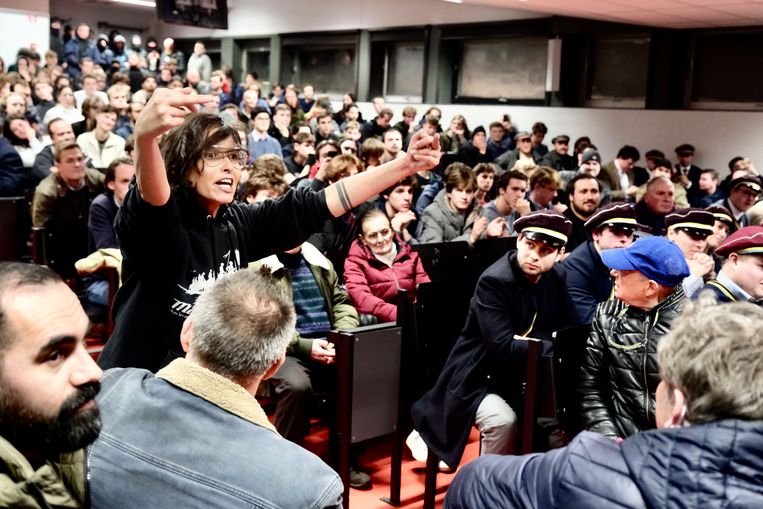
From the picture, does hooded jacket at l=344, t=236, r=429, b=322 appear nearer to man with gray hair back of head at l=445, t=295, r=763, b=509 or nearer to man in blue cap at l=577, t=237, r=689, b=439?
man in blue cap at l=577, t=237, r=689, b=439

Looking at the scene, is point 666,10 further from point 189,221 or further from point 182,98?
point 182,98

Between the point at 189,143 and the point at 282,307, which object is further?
the point at 189,143

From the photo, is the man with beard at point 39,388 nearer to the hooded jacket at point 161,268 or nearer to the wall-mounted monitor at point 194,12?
the hooded jacket at point 161,268

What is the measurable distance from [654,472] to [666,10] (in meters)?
8.20

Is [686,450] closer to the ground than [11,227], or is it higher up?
higher up

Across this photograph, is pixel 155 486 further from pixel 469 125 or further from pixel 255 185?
pixel 469 125

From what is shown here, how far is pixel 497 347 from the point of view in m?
3.12

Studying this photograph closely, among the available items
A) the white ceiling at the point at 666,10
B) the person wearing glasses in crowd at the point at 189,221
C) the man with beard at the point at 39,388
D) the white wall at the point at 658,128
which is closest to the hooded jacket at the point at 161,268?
the person wearing glasses in crowd at the point at 189,221

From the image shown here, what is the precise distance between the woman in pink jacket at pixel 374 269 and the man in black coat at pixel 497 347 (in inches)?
36.3

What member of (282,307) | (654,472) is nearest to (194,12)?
(282,307)

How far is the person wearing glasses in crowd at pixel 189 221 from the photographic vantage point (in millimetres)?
1874

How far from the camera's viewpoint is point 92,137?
703 centimetres

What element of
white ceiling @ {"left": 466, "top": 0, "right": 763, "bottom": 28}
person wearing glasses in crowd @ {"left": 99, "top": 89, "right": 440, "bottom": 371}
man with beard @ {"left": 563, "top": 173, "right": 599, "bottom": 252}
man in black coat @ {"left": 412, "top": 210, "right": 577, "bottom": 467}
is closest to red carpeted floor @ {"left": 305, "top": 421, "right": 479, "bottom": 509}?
man in black coat @ {"left": 412, "top": 210, "right": 577, "bottom": 467}

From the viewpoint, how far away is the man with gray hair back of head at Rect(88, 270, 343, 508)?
131cm
